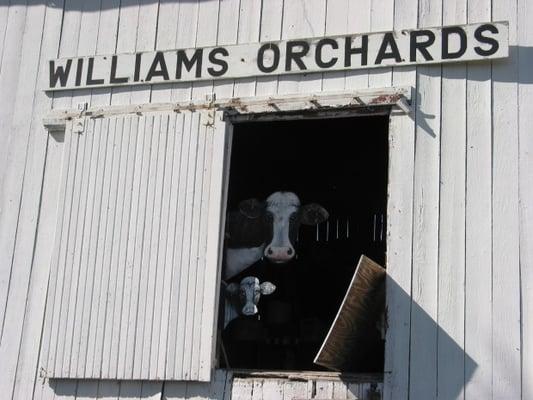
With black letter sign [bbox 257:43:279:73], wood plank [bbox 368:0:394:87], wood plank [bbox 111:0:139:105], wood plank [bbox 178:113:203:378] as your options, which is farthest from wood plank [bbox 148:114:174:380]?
wood plank [bbox 368:0:394:87]

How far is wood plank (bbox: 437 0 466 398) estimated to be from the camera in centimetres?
677

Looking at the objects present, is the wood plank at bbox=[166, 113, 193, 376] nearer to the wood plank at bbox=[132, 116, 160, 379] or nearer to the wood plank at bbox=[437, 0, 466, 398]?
the wood plank at bbox=[132, 116, 160, 379]

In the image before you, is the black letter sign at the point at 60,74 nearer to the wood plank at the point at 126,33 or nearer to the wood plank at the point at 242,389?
the wood plank at the point at 126,33

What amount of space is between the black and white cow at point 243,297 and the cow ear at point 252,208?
0.49 metres

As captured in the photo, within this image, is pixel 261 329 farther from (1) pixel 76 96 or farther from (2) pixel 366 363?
(1) pixel 76 96

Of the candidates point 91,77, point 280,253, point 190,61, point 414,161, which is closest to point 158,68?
point 190,61

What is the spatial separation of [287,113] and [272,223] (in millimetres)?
947

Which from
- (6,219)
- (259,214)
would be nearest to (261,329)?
(259,214)

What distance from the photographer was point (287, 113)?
A: 767cm

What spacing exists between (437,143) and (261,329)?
2.10m

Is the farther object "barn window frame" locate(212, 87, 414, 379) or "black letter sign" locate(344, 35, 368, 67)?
"black letter sign" locate(344, 35, 368, 67)

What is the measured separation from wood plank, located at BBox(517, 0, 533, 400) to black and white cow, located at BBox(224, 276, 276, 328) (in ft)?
6.33

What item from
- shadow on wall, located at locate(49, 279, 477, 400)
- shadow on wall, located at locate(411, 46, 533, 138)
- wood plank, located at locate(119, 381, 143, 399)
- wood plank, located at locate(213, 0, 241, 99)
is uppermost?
wood plank, located at locate(213, 0, 241, 99)

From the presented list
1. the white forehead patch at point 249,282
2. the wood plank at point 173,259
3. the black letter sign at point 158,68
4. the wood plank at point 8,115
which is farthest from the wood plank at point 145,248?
the wood plank at point 8,115
